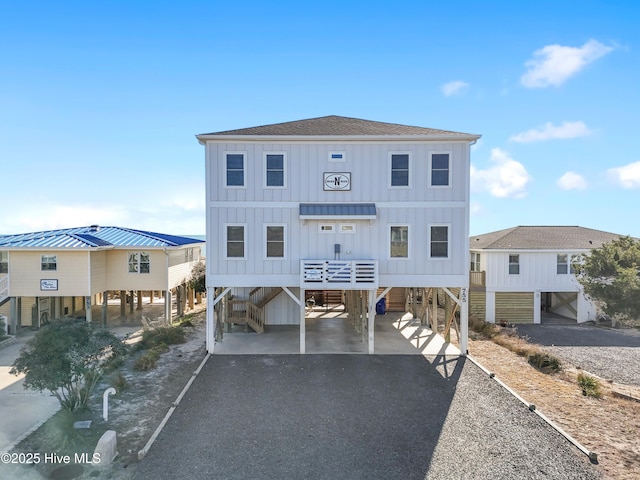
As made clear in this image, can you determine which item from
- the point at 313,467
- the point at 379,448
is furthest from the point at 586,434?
the point at 313,467

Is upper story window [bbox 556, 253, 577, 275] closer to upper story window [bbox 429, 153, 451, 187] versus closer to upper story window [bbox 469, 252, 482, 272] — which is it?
upper story window [bbox 469, 252, 482, 272]

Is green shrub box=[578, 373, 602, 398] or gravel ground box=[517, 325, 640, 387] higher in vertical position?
green shrub box=[578, 373, 602, 398]

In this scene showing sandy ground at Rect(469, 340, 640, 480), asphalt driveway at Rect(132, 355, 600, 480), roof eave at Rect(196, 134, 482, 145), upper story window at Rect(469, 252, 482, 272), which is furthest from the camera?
upper story window at Rect(469, 252, 482, 272)

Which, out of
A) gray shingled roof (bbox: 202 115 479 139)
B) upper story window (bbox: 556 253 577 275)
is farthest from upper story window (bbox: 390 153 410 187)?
upper story window (bbox: 556 253 577 275)

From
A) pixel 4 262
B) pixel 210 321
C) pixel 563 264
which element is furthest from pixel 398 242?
pixel 4 262

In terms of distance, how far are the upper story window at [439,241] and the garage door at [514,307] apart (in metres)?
8.60

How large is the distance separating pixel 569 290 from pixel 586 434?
1436 cm

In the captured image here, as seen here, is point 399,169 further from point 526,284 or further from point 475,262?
point 526,284

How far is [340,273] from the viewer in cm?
1254

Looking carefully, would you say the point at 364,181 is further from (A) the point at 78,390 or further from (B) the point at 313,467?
(A) the point at 78,390

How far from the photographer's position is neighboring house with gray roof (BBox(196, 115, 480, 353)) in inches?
509

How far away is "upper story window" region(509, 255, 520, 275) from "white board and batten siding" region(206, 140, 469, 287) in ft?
26.3

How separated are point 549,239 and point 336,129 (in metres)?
15.0

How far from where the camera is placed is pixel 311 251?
43.0 feet
